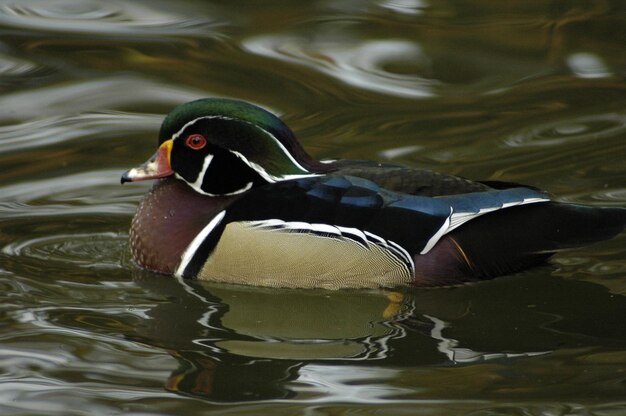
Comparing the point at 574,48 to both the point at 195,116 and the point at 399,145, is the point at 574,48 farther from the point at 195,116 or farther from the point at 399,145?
the point at 195,116

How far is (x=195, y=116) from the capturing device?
23.3ft

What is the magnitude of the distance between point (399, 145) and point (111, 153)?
6.51ft

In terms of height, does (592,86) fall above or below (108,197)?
above

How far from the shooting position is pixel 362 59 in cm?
1041

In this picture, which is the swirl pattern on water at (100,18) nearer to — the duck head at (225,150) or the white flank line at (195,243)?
the duck head at (225,150)

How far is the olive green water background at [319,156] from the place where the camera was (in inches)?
Result: 224

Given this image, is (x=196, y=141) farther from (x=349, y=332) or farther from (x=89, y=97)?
(x=89, y=97)

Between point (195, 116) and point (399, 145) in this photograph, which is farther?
point (399, 145)

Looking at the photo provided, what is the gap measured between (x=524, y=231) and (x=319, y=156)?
2469 millimetres

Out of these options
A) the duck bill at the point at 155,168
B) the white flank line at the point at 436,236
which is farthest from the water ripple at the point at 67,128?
the white flank line at the point at 436,236

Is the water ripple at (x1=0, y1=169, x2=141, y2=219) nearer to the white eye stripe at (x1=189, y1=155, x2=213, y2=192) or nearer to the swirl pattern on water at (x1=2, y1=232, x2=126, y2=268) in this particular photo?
the swirl pattern on water at (x1=2, y1=232, x2=126, y2=268)

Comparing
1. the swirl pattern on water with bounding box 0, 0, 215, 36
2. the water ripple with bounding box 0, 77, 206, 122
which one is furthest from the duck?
the swirl pattern on water with bounding box 0, 0, 215, 36

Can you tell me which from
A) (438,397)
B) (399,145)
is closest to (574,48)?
(399,145)

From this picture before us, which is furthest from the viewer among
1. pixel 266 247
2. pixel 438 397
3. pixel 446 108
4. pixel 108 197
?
pixel 446 108
